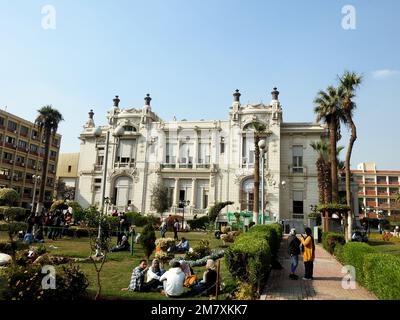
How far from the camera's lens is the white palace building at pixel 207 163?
41312mm

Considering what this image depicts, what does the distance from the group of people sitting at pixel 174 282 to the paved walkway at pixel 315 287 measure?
149 centimetres

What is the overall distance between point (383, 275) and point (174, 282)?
504 cm

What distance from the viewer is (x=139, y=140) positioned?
1804 inches

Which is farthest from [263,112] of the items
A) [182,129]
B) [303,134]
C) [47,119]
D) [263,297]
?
[263,297]

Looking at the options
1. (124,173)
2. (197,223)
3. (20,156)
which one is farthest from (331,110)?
(20,156)

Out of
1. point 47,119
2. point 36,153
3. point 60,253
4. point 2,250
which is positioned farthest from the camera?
point 36,153

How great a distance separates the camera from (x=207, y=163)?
4347 cm

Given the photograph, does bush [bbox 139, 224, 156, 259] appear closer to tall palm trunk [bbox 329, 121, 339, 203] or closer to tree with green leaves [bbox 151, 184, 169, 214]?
tall palm trunk [bbox 329, 121, 339, 203]

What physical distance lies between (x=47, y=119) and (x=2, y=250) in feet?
97.5

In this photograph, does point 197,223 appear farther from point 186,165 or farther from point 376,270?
point 376,270

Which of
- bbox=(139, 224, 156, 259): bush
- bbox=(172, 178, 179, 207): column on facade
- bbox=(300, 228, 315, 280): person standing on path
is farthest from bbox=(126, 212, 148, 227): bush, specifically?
bbox=(300, 228, 315, 280): person standing on path

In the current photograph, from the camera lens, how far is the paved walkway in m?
9.41

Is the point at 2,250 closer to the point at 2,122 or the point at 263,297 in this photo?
the point at 263,297

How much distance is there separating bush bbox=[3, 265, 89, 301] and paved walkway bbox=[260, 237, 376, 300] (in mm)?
4540
